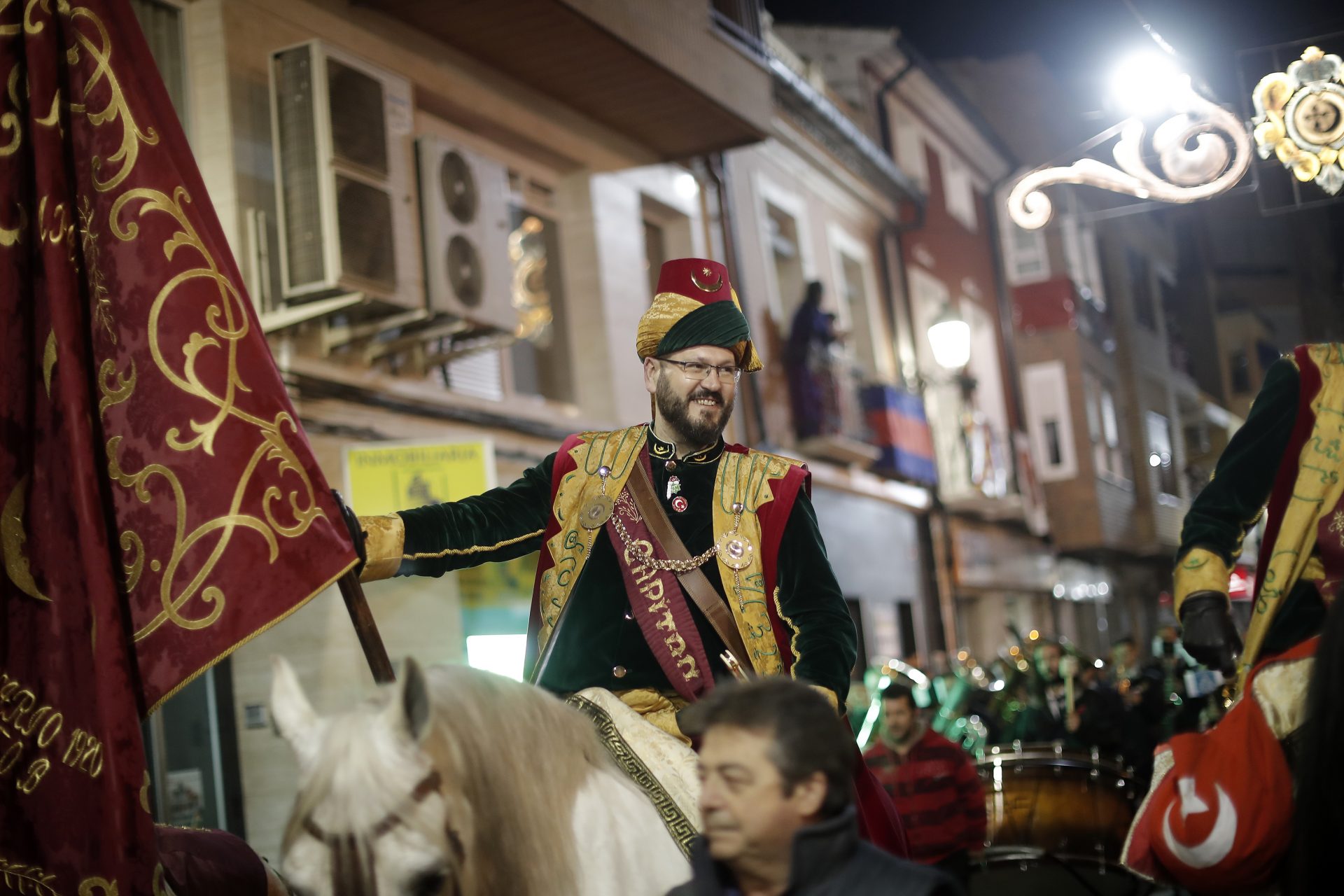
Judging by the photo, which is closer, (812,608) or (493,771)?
(493,771)

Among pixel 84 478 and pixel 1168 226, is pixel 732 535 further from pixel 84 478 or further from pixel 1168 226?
pixel 1168 226

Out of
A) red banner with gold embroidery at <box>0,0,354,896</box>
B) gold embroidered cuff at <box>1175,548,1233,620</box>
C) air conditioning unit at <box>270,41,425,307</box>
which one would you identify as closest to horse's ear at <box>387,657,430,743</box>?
red banner with gold embroidery at <box>0,0,354,896</box>

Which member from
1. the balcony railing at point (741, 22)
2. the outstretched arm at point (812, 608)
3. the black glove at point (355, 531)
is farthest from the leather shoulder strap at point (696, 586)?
the balcony railing at point (741, 22)

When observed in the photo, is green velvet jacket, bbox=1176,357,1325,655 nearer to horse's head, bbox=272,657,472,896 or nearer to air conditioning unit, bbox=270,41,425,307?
horse's head, bbox=272,657,472,896

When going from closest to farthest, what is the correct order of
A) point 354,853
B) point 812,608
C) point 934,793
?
point 354,853 < point 812,608 < point 934,793

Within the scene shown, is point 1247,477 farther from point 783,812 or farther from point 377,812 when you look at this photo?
point 377,812

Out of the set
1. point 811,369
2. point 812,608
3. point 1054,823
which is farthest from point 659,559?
point 811,369

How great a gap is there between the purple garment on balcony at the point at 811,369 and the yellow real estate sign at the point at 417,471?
9543 mm

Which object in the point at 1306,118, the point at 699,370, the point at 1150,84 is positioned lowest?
the point at 699,370

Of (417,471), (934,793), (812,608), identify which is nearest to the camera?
(812,608)

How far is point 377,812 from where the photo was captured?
2.76 meters

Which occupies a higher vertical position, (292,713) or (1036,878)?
(292,713)

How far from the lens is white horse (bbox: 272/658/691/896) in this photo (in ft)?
9.07

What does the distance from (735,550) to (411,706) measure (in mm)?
1492
